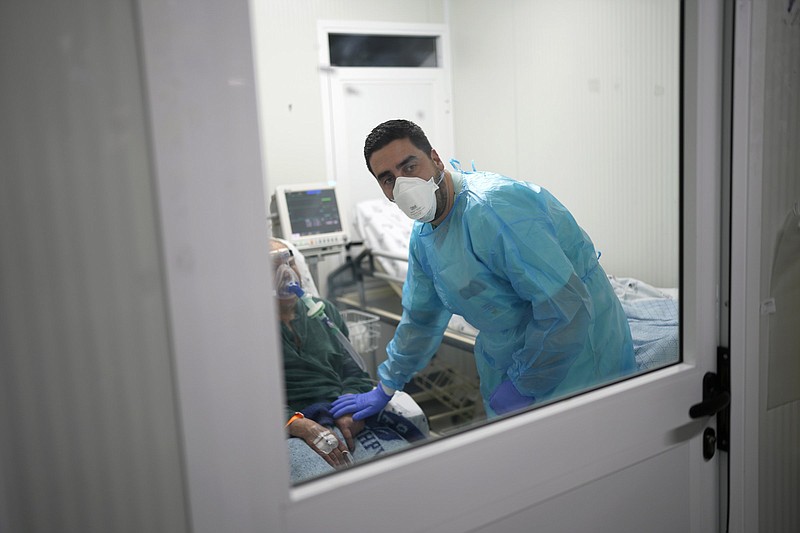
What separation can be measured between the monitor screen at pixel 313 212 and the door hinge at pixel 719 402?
1.80 meters

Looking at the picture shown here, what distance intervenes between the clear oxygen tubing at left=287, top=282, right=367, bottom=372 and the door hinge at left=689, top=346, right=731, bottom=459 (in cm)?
109

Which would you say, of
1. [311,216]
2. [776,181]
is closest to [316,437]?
[776,181]

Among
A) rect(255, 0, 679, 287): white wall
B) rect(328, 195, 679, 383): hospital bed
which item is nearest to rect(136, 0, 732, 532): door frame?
rect(255, 0, 679, 287): white wall

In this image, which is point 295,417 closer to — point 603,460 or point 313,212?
point 603,460

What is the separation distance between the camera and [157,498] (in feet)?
1.79

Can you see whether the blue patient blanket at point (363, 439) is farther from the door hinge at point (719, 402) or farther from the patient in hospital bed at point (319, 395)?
the door hinge at point (719, 402)

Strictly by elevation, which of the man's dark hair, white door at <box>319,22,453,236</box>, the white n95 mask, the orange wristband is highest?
white door at <box>319,22,453,236</box>

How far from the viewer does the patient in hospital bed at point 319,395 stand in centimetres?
135

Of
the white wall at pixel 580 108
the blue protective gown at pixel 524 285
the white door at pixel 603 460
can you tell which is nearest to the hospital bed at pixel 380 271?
the white wall at pixel 580 108

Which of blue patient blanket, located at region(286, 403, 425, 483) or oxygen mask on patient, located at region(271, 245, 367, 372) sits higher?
oxygen mask on patient, located at region(271, 245, 367, 372)

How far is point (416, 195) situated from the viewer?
4.12ft

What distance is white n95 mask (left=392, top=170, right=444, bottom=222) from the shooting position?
1.25 m

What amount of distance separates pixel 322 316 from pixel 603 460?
116 centimetres

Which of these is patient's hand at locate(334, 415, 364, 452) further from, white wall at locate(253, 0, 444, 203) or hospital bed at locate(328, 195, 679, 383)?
white wall at locate(253, 0, 444, 203)
